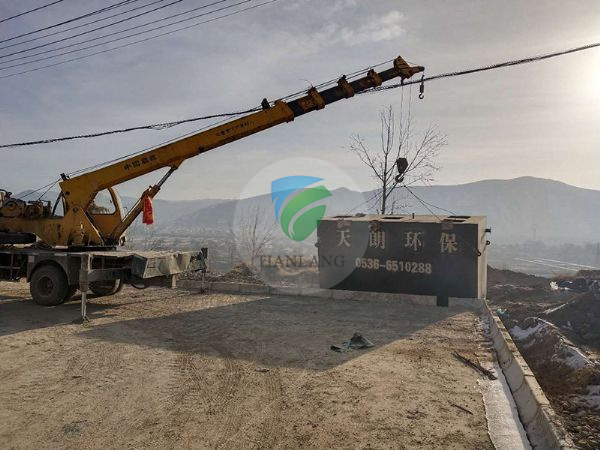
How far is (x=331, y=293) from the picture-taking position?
11.7 metres

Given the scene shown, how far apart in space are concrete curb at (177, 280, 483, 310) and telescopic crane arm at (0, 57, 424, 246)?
3.52 m

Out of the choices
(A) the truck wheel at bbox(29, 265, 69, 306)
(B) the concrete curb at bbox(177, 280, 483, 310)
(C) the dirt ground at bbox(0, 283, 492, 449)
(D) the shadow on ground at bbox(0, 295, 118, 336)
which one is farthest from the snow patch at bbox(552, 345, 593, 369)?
(A) the truck wheel at bbox(29, 265, 69, 306)

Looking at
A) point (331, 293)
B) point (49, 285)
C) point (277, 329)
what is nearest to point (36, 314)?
point (49, 285)

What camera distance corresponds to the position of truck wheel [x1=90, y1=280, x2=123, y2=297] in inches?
442

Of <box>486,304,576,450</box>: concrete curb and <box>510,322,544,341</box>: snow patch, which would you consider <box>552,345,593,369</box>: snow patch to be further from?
<box>510,322,544,341</box>: snow patch

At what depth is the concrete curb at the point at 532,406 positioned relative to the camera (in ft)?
12.0

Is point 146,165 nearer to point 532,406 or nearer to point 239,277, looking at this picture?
point 239,277

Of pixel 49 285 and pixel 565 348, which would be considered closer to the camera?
pixel 565 348

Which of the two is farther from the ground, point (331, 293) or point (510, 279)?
point (331, 293)

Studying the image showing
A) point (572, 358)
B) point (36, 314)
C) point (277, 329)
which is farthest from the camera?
point (36, 314)

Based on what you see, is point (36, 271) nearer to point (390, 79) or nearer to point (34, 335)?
point (34, 335)

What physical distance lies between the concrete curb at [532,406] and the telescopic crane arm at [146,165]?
684 centimetres

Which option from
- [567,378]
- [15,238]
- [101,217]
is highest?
[101,217]

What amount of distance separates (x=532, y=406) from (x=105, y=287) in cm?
1054
